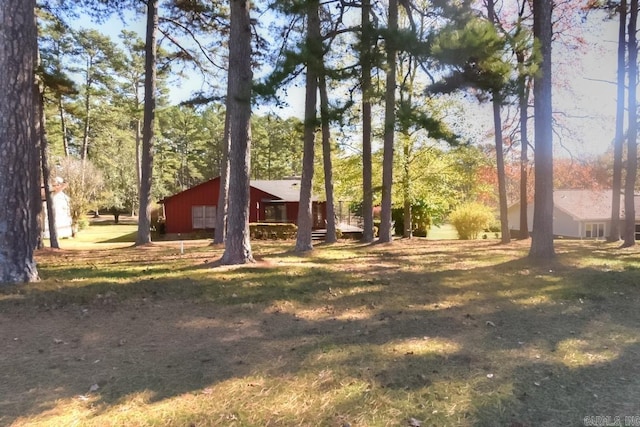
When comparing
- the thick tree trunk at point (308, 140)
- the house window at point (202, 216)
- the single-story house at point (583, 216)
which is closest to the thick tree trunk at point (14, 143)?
the thick tree trunk at point (308, 140)

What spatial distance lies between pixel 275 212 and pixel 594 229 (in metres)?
25.5

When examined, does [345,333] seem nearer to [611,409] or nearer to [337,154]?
[611,409]

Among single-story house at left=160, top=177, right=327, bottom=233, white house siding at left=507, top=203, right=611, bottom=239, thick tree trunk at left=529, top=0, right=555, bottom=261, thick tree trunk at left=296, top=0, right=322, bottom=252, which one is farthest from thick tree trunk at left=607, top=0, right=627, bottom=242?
white house siding at left=507, top=203, right=611, bottom=239

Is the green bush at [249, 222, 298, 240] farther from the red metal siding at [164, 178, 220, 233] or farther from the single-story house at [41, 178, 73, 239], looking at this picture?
the single-story house at [41, 178, 73, 239]

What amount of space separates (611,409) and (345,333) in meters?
2.64

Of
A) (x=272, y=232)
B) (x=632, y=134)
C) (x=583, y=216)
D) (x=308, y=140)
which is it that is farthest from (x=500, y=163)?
(x=583, y=216)

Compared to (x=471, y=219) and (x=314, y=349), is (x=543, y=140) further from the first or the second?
(x=471, y=219)

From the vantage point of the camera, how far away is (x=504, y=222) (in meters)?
16.8

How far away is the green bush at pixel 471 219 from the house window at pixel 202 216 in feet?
50.4

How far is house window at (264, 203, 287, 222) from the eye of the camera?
93.6ft

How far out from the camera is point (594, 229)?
35.2 m

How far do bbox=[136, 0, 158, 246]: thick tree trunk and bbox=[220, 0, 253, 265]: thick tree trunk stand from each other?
299 inches

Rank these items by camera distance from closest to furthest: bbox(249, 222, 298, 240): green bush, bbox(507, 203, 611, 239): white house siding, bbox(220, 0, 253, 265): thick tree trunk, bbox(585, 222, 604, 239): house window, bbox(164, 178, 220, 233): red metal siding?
bbox(220, 0, 253, 265): thick tree trunk, bbox(249, 222, 298, 240): green bush, bbox(164, 178, 220, 233): red metal siding, bbox(507, 203, 611, 239): white house siding, bbox(585, 222, 604, 239): house window

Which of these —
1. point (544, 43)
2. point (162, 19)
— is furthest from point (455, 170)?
point (162, 19)
